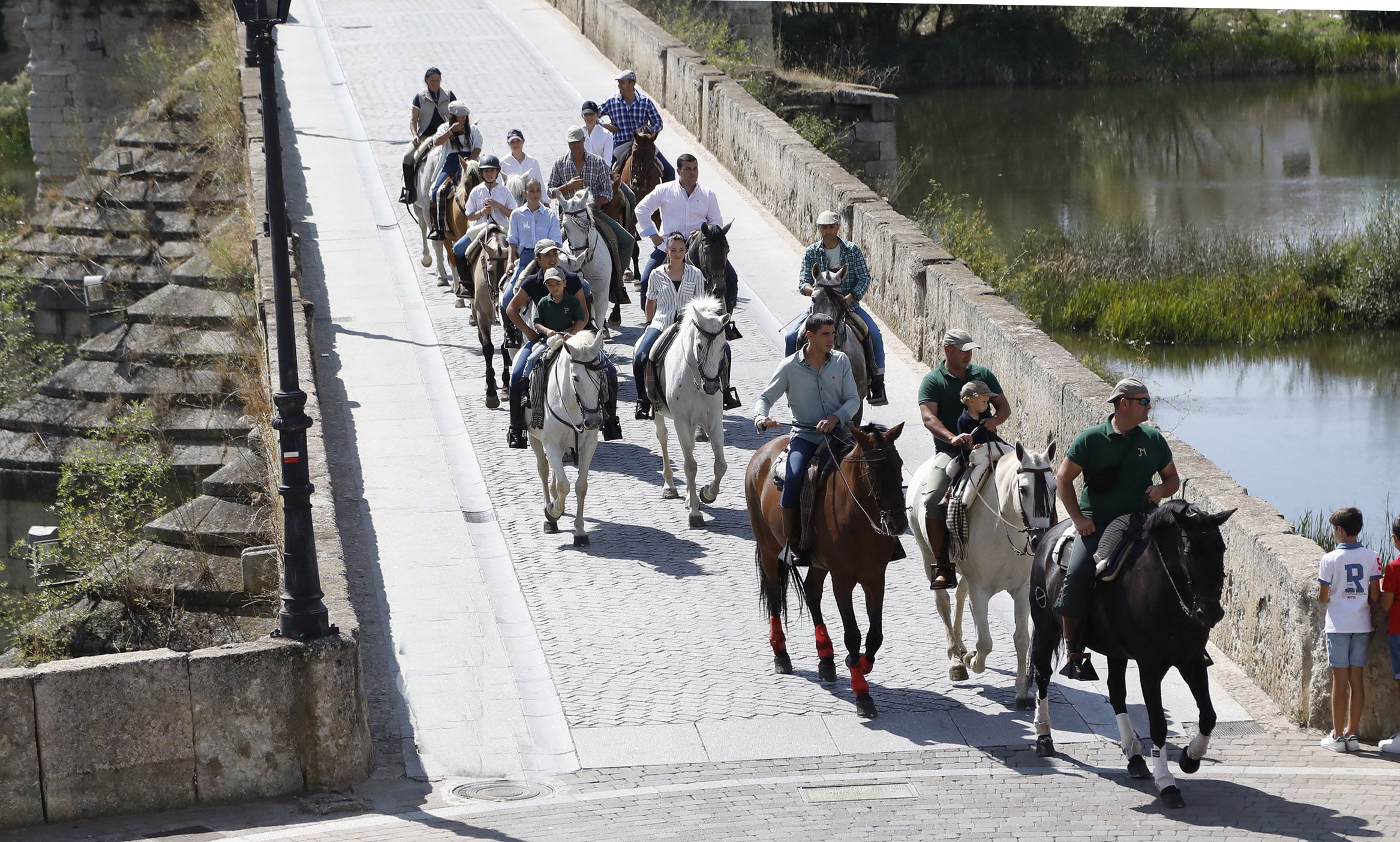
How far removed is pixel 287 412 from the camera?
436 inches

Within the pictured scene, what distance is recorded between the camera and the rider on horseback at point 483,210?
19.1 m

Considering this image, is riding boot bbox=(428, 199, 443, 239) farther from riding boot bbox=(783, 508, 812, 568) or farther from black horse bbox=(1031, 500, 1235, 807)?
black horse bbox=(1031, 500, 1235, 807)

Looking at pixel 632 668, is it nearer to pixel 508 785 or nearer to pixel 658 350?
pixel 508 785

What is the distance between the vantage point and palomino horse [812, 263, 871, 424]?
49.2 feet

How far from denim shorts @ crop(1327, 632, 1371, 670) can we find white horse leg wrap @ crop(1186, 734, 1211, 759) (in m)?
1.27

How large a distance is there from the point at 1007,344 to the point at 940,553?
17.8 feet

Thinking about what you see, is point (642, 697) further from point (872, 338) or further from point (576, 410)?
point (872, 338)

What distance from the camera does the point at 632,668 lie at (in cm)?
1215

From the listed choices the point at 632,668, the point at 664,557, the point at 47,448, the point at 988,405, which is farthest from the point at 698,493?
the point at 47,448

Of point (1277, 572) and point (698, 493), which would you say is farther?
point (698, 493)

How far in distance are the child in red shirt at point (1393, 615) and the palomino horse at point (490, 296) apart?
31.0 ft

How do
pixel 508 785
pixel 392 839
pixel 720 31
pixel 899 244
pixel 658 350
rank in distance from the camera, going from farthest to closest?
pixel 720 31, pixel 899 244, pixel 658 350, pixel 508 785, pixel 392 839

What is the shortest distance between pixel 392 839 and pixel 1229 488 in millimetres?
6248

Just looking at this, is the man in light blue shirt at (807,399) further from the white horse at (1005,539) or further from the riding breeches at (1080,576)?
the riding breeches at (1080,576)
